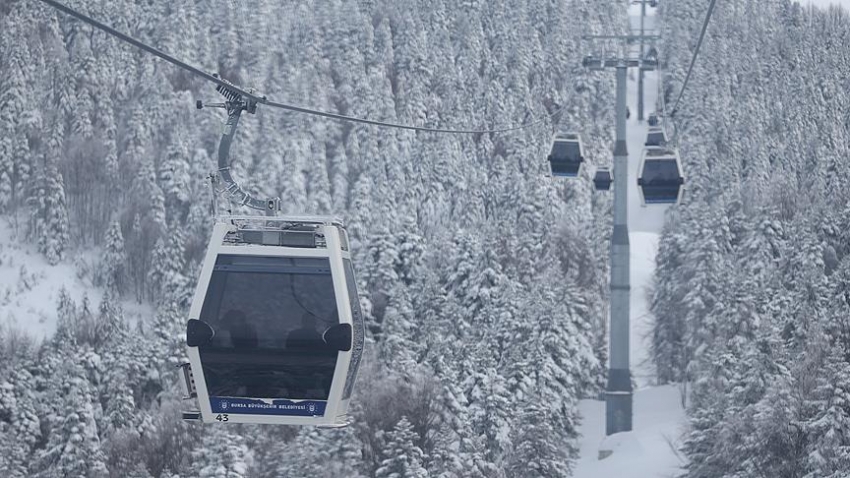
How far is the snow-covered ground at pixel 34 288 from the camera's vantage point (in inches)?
4483

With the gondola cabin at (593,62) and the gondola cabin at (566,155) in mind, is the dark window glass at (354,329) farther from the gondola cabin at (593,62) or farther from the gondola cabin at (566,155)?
the gondola cabin at (593,62)

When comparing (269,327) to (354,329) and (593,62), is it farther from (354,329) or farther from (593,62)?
(593,62)

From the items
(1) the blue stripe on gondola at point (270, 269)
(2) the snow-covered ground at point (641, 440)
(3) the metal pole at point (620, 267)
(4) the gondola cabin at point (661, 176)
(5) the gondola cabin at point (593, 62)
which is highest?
(5) the gondola cabin at point (593, 62)

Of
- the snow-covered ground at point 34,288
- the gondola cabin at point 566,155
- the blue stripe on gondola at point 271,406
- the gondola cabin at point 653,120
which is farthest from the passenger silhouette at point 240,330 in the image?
the snow-covered ground at point 34,288

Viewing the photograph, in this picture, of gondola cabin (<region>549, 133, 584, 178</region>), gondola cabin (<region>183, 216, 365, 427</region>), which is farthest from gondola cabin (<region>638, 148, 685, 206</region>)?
gondola cabin (<region>183, 216, 365, 427</region>)

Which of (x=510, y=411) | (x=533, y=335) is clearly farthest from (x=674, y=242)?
(x=510, y=411)

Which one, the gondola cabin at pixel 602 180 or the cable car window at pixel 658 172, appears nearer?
the cable car window at pixel 658 172

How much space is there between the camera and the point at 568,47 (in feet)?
594

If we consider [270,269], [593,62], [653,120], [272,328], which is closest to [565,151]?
[593,62]

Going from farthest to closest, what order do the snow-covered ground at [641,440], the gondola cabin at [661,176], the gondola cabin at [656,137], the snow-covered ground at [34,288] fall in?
the snow-covered ground at [34,288]
the snow-covered ground at [641,440]
the gondola cabin at [656,137]
the gondola cabin at [661,176]

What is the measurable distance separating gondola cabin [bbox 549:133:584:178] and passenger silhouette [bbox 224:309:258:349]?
26.0m

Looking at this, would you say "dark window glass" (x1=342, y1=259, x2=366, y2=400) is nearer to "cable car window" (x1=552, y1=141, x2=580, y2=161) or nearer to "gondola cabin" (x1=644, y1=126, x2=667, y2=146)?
"cable car window" (x1=552, y1=141, x2=580, y2=161)

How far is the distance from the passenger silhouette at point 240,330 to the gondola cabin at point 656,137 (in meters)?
27.8

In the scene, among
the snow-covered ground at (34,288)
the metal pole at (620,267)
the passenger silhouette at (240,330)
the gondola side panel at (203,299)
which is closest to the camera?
the gondola side panel at (203,299)
